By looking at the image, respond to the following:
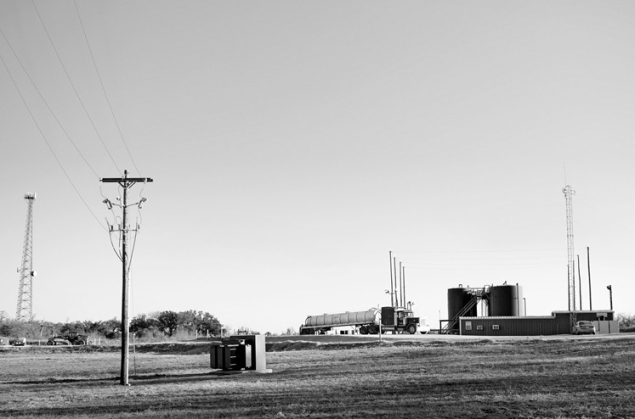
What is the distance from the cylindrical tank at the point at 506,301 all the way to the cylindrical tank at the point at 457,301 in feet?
10.5

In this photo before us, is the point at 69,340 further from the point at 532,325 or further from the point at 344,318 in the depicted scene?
the point at 532,325

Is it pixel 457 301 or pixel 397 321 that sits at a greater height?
pixel 457 301

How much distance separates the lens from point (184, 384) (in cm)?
3062

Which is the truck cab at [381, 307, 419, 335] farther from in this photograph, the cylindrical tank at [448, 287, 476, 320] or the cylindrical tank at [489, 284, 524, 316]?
the cylindrical tank at [489, 284, 524, 316]

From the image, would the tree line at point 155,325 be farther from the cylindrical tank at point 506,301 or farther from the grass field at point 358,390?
the grass field at point 358,390

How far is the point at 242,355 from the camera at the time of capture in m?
37.0

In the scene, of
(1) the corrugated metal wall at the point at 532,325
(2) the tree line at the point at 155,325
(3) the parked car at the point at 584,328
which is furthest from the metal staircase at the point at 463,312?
(2) the tree line at the point at 155,325

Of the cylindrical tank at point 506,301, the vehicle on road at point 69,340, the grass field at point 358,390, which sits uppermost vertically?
the cylindrical tank at point 506,301

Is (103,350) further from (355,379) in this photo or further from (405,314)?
(355,379)

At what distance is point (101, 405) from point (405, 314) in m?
72.4

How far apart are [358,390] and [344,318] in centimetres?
7141

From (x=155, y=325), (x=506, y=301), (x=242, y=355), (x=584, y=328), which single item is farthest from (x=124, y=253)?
(x=155, y=325)

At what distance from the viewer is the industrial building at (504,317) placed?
85438mm

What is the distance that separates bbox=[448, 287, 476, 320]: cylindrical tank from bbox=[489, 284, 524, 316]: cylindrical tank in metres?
3.21
